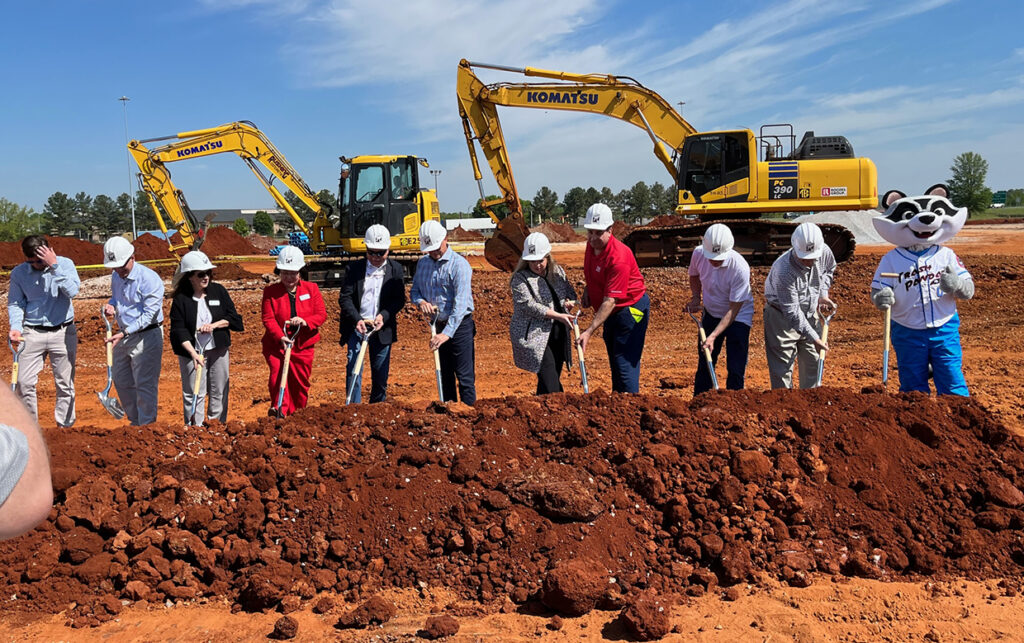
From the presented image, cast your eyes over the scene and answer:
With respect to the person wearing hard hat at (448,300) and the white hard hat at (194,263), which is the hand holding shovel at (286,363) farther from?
the person wearing hard hat at (448,300)

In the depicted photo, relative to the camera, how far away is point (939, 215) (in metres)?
4.73

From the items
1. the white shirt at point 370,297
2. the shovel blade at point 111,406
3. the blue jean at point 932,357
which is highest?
the white shirt at point 370,297

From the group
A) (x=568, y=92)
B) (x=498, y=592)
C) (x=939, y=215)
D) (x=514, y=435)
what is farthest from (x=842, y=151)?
(x=498, y=592)

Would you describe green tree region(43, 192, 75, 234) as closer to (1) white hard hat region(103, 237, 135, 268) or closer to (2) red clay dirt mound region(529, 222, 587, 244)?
(2) red clay dirt mound region(529, 222, 587, 244)

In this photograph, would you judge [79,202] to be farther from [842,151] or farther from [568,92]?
[842,151]

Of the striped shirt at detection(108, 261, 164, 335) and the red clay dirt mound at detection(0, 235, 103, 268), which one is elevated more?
the red clay dirt mound at detection(0, 235, 103, 268)

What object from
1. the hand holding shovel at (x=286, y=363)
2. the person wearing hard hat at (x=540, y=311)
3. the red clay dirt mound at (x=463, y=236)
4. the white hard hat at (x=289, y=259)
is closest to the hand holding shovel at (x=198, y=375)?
the hand holding shovel at (x=286, y=363)

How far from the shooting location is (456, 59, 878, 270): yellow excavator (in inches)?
538

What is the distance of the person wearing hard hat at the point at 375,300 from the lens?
5.80m

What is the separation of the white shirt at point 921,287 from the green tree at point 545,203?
58.5 m

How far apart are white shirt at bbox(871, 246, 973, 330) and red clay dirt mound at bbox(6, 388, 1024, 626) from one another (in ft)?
1.98

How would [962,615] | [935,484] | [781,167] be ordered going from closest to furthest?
[962,615], [935,484], [781,167]

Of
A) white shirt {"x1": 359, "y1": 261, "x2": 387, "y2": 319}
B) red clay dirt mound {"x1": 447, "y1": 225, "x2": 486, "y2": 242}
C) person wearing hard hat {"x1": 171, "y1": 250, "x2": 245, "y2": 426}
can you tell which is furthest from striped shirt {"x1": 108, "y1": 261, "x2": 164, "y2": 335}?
red clay dirt mound {"x1": 447, "y1": 225, "x2": 486, "y2": 242}

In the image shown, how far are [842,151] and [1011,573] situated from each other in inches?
477
